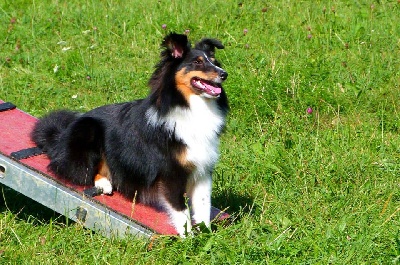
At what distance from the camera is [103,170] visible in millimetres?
4809

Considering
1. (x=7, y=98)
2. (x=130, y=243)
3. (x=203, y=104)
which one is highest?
(x=203, y=104)

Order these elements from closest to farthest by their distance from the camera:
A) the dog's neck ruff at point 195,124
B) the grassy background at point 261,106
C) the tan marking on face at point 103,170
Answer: the grassy background at point 261,106
the dog's neck ruff at point 195,124
the tan marking on face at point 103,170

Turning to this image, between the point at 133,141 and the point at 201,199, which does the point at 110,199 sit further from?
the point at 201,199

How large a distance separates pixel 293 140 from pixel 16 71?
3428 millimetres

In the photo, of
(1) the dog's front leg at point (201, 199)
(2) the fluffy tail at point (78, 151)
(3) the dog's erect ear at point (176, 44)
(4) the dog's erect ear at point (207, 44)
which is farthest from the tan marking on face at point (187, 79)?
(2) the fluffy tail at point (78, 151)

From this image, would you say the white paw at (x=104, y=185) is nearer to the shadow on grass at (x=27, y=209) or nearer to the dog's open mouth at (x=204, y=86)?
the shadow on grass at (x=27, y=209)

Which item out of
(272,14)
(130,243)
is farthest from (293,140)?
(272,14)

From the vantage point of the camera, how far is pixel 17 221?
4.82m

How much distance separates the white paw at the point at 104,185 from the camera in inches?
184

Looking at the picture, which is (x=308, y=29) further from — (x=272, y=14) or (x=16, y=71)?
(x=16, y=71)

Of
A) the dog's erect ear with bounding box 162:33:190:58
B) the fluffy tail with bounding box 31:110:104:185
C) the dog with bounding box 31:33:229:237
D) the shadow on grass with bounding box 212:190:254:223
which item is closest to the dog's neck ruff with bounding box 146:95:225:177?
the dog with bounding box 31:33:229:237

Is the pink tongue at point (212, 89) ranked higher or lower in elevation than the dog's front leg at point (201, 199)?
higher

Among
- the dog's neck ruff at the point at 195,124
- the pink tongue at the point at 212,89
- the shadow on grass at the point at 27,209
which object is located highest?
the pink tongue at the point at 212,89

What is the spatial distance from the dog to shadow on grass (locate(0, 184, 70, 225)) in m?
0.46
